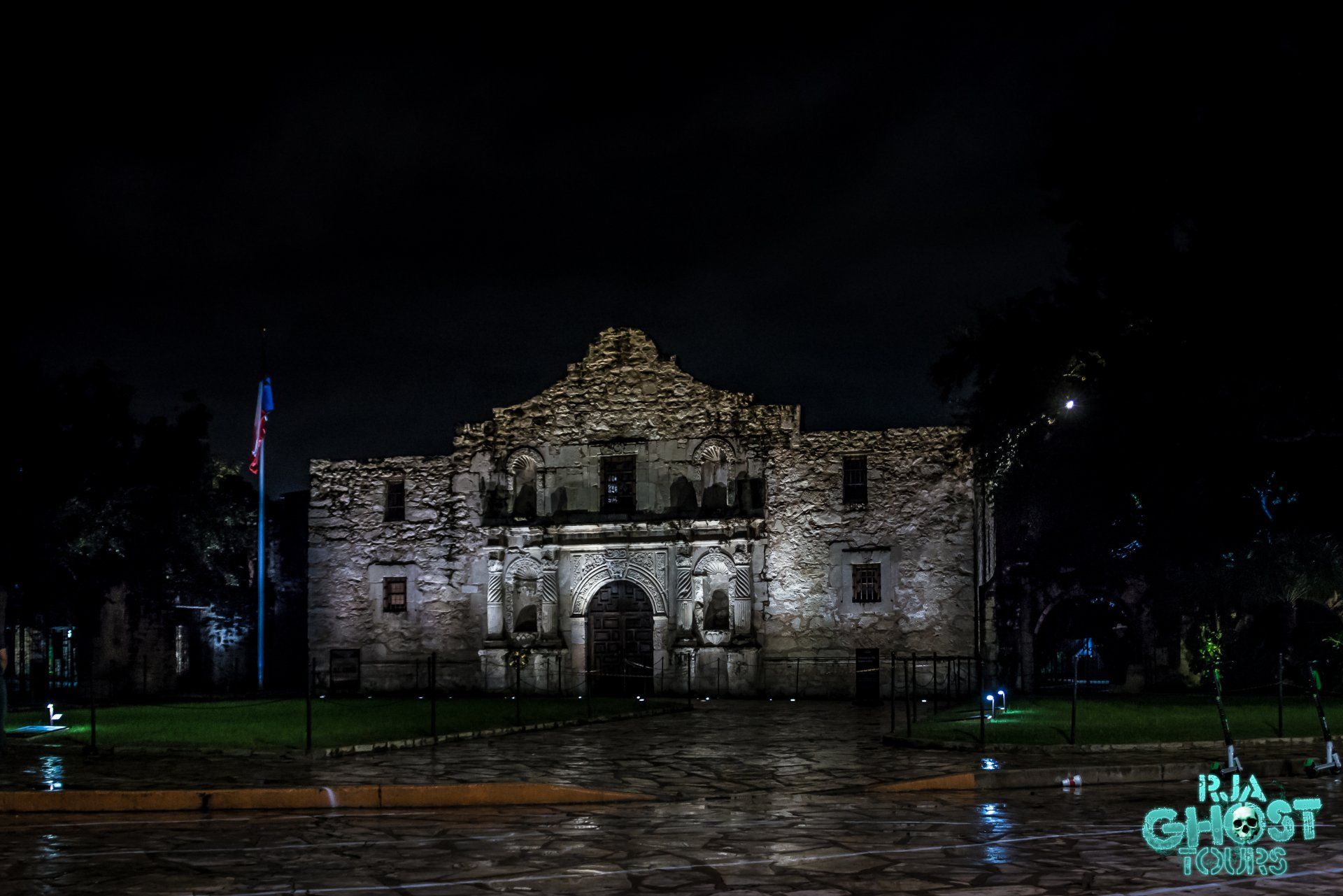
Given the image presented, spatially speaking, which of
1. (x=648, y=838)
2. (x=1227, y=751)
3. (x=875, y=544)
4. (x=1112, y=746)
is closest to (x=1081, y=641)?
(x=875, y=544)

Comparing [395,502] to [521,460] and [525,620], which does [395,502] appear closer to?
[521,460]

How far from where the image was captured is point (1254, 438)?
21000 mm

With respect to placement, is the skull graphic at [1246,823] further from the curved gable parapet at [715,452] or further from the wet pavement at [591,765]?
the curved gable parapet at [715,452]

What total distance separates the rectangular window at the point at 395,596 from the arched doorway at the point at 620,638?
5.23 m

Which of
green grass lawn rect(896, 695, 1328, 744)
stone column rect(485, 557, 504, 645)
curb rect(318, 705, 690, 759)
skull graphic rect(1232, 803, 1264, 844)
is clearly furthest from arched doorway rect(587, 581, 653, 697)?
skull graphic rect(1232, 803, 1264, 844)

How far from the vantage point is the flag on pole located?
110ft

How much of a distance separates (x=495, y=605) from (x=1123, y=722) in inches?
712

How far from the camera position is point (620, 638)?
106ft

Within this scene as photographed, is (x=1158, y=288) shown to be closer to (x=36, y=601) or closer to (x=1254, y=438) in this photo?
(x=1254, y=438)

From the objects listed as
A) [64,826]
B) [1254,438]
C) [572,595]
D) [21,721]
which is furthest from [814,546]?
[64,826]

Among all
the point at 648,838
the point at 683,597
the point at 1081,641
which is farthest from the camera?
the point at 1081,641

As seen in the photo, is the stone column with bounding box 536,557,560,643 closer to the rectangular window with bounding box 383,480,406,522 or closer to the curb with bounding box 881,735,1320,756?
the rectangular window with bounding box 383,480,406,522

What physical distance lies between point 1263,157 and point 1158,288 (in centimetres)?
250

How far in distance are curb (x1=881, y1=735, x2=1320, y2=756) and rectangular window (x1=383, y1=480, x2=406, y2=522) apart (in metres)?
20.9
